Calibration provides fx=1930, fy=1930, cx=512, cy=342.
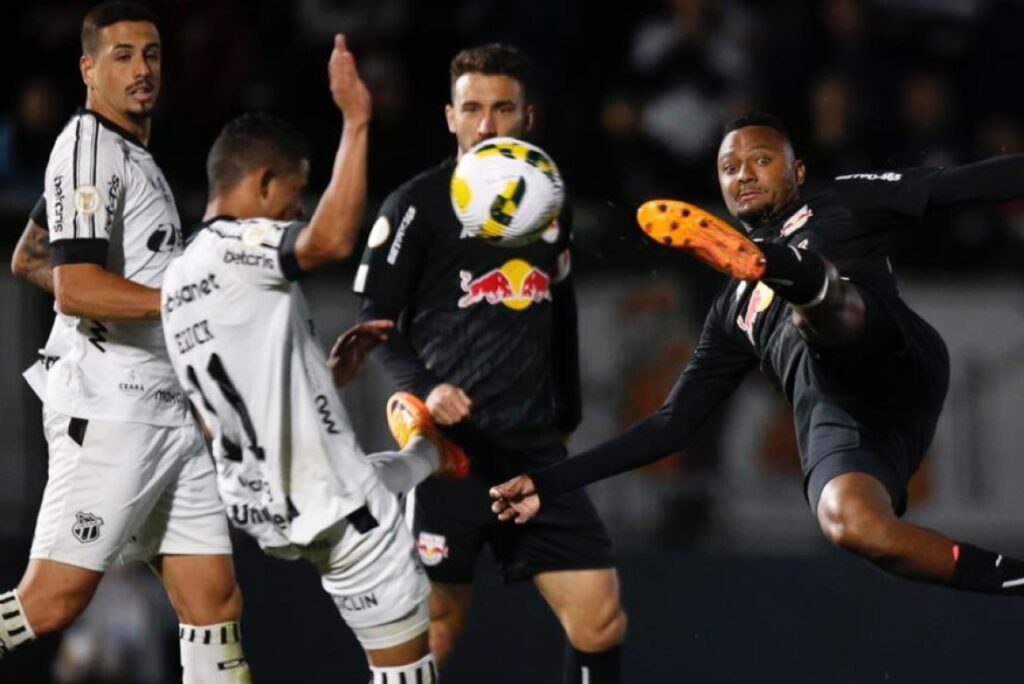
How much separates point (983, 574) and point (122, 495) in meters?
2.63

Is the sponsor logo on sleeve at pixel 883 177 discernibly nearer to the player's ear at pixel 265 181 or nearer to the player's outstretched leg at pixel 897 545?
the player's outstretched leg at pixel 897 545

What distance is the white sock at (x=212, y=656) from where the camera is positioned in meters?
5.96

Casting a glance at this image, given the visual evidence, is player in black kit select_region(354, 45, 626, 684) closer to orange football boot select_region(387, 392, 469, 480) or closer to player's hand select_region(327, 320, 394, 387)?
orange football boot select_region(387, 392, 469, 480)

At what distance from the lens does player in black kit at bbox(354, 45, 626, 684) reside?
6.32 metres

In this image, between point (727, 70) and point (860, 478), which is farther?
point (727, 70)

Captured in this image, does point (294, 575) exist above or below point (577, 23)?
below

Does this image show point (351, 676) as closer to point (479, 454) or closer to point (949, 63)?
point (479, 454)

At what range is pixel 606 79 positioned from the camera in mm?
11203

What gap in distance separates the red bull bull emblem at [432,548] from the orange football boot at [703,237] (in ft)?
5.03

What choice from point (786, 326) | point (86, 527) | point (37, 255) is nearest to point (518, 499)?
point (786, 326)

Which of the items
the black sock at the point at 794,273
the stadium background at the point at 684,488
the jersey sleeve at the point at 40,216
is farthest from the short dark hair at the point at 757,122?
the stadium background at the point at 684,488

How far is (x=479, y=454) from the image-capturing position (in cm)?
635

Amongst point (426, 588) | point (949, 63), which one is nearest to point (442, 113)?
point (949, 63)

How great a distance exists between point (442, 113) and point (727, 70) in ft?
5.32
